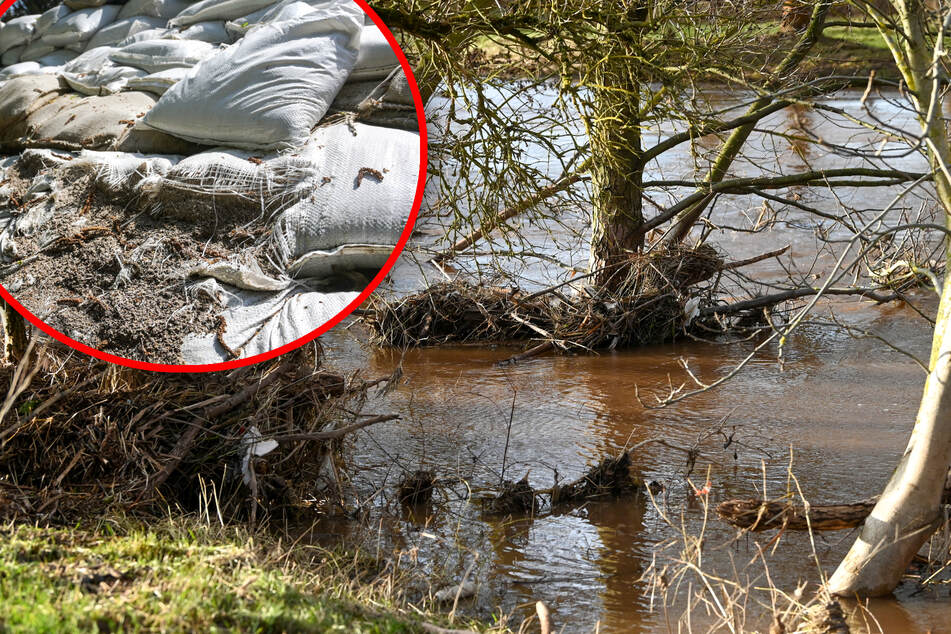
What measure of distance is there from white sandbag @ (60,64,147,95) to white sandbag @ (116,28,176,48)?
0.06 metres

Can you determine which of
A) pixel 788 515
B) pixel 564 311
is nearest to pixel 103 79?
pixel 788 515

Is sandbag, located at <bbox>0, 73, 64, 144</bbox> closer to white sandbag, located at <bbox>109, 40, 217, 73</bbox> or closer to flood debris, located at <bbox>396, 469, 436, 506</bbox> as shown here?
white sandbag, located at <bbox>109, 40, 217, 73</bbox>

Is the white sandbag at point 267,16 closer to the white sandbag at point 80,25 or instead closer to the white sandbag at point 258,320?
the white sandbag at point 80,25

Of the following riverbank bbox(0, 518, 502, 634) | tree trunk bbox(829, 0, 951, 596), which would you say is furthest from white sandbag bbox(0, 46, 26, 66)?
tree trunk bbox(829, 0, 951, 596)

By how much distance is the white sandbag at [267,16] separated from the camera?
227 centimetres

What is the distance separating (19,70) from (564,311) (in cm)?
700

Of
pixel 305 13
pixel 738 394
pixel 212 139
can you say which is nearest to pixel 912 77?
pixel 305 13

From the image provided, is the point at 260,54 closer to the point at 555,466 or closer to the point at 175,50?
the point at 175,50

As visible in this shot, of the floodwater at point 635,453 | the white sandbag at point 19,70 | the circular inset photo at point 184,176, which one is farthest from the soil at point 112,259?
the floodwater at point 635,453

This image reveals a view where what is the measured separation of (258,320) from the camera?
225cm

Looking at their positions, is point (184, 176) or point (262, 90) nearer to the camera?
point (184, 176)

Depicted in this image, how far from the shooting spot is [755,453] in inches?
248

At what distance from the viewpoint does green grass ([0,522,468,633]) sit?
9.63 feet

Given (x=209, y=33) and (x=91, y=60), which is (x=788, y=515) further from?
(x=91, y=60)
